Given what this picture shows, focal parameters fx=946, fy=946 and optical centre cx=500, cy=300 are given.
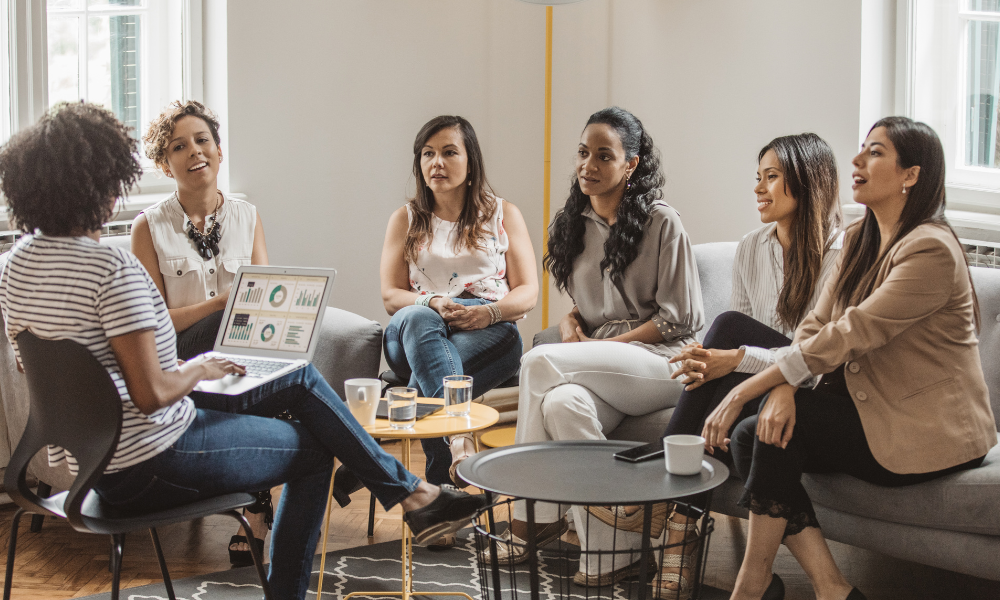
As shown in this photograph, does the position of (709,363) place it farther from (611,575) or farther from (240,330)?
(240,330)

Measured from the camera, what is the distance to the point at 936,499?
1903 millimetres

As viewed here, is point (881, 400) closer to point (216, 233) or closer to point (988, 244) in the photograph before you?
point (988, 244)

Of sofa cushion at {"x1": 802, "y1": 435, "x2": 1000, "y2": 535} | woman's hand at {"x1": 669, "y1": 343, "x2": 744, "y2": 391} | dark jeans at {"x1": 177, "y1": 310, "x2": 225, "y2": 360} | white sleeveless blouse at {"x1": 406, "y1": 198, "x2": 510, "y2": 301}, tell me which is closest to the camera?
sofa cushion at {"x1": 802, "y1": 435, "x2": 1000, "y2": 535}

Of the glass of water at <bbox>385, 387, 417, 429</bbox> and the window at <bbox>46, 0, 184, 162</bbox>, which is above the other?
the window at <bbox>46, 0, 184, 162</bbox>

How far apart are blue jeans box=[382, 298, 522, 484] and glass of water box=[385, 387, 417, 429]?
508 mm

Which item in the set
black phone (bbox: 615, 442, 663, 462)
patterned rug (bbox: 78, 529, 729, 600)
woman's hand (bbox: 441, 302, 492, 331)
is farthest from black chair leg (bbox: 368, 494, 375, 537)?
black phone (bbox: 615, 442, 663, 462)

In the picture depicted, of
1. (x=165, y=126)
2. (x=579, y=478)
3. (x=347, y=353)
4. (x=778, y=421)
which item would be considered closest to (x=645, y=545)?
(x=579, y=478)

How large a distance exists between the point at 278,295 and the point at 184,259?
2.35 feet

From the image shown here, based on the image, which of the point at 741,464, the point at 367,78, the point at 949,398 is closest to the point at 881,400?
the point at 949,398

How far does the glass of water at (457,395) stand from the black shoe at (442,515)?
0.23 metres

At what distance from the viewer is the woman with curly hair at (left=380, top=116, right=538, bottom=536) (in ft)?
9.38

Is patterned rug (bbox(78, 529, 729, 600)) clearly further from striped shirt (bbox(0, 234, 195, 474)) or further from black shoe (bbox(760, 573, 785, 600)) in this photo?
striped shirt (bbox(0, 234, 195, 474))

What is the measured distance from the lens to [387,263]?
3.07 meters

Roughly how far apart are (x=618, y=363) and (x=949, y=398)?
0.81 meters
